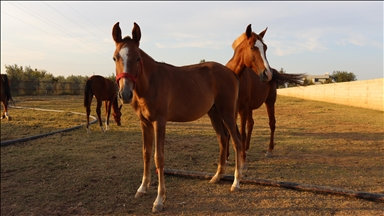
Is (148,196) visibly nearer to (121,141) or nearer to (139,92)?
(139,92)

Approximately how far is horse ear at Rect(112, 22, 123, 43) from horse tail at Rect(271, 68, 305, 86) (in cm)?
437

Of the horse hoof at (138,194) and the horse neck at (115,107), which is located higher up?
the horse neck at (115,107)

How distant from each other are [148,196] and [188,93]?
5.16 ft

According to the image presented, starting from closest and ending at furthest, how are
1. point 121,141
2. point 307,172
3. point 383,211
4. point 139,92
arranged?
point 383,211, point 139,92, point 307,172, point 121,141

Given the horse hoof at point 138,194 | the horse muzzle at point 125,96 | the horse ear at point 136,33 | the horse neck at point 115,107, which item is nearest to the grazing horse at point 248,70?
the horse hoof at point 138,194

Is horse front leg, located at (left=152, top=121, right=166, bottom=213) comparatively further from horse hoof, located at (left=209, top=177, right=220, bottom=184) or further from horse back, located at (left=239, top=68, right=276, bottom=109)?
horse back, located at (left=239, top=68, right=276, bottom=109)

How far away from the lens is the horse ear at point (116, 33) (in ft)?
9.89

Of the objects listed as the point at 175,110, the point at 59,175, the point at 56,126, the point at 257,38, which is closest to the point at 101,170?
the point at 59,175

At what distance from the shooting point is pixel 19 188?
4180 mm

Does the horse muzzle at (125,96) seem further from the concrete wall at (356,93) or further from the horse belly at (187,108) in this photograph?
the concrete wall at (356,93)

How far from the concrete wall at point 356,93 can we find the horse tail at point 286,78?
10.8m

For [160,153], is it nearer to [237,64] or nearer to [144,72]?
[144,72]

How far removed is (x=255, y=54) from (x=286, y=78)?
2.48 metres

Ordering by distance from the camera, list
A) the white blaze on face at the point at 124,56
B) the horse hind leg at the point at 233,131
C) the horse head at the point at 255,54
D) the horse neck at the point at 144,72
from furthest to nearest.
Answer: the horse head at the point at 255,54 < the horse hind leg at the point at 233,131 < the horse neck at the point at 144,72 < the white blaze on face at the point at 124,56
